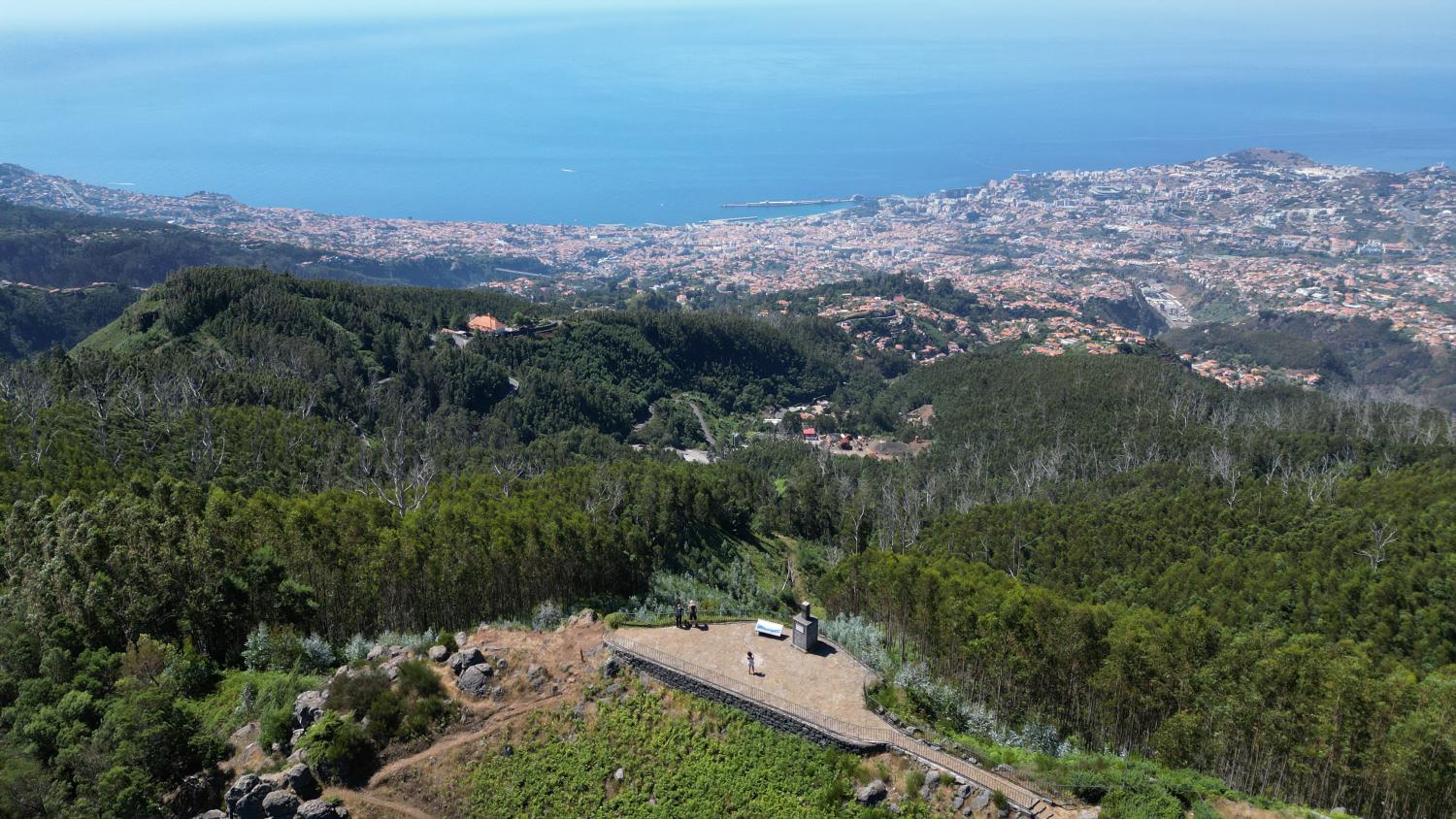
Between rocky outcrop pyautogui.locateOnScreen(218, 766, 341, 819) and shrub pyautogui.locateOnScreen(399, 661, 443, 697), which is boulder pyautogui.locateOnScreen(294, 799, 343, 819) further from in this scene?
shrub pyautogui.locateOnScreen(399, 661, 443, 697)

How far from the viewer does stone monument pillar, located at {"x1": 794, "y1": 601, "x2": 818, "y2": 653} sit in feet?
76.3

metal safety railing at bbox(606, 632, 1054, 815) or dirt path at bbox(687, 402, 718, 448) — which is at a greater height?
metal safety railing at bbox(606, 632, 1054, 815)

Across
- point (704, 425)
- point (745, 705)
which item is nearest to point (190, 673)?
point (745, 705)

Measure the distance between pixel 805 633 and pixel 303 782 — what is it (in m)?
13.4

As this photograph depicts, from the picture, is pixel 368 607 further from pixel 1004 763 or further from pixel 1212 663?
pixel 1212 663

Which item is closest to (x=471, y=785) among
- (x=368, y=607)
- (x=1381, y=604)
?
(x=368, y=607)

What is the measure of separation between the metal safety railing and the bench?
269cm

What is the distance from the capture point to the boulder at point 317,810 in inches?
764

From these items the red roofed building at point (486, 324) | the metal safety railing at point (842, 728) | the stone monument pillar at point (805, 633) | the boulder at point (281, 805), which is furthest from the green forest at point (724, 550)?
the red roofed building at point (486, 324)

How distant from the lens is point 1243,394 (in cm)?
8312

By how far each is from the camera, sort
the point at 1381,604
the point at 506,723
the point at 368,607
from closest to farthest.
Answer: the point at 506,723 → the point at 368,607 → the point at 1381,604

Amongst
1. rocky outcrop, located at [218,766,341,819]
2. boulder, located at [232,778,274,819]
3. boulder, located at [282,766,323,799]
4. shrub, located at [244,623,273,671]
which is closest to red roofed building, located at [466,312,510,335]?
shrub, located at [244,623,273,671]

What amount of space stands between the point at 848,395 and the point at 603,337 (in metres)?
32.9

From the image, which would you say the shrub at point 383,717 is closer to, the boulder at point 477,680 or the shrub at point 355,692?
the shrub at point 355,692
